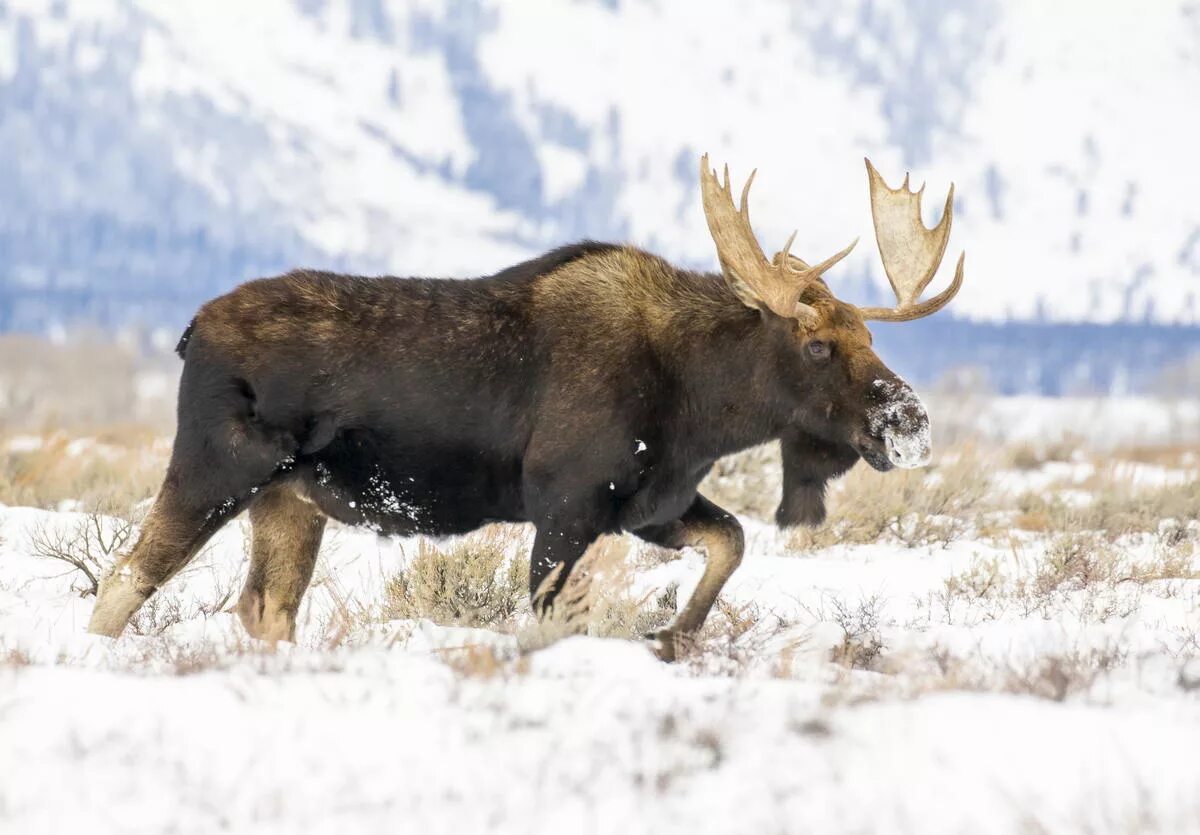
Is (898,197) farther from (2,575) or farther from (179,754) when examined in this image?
(2,575)

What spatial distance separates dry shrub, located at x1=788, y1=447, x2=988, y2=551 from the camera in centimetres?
986

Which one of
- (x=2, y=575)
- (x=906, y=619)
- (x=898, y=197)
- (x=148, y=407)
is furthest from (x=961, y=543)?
(x=148, y=407)

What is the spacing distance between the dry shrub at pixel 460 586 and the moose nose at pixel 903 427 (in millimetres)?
2106

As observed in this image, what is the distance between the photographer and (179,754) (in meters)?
3.29

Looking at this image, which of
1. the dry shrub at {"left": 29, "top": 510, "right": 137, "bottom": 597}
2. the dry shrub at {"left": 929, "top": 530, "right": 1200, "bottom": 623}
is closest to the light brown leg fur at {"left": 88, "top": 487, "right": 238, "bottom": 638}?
the dry shrub at {"left": 29, "top": 510, "right": 137, "bottom": 597}

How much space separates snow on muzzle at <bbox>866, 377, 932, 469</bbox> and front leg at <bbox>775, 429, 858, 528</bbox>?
342 millimetres

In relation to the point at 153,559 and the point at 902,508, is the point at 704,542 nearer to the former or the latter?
the point at 153,559

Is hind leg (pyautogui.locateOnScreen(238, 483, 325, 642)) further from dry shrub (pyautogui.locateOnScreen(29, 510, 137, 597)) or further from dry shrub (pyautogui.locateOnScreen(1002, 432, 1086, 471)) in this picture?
dry shrub (pyautogui.locateOnScreen(1002, 432, 1086, 471))

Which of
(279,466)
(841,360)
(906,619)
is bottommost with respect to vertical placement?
(906,619)

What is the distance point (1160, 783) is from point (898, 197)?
3773 mm

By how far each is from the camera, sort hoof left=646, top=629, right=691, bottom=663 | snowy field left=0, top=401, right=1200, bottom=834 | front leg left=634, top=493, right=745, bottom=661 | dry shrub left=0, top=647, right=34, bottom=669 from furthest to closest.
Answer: front leg left=634, top=493, right=745, bottom=661
hoof left=646, top=629, right=691, bottom=663
dry shrub left=0, top=647, right=34, bottom=669
snowy field left=0, top=401, right=1200, bottom=834

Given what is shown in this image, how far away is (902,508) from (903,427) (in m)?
4.79

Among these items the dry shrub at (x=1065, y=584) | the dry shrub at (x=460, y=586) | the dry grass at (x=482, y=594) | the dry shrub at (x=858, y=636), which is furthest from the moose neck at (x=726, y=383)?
the dry shrub at (x=1065, y=584)

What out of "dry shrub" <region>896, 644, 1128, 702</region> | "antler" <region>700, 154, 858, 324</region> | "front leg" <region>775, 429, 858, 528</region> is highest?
"antler" <region>700, 154, 858, 324</region>
